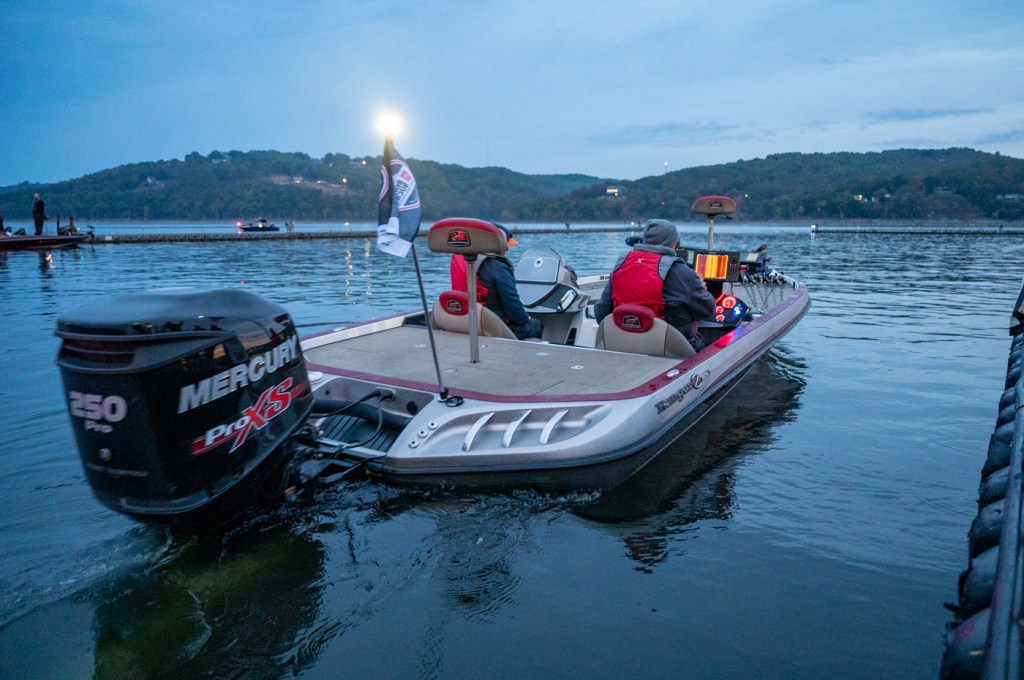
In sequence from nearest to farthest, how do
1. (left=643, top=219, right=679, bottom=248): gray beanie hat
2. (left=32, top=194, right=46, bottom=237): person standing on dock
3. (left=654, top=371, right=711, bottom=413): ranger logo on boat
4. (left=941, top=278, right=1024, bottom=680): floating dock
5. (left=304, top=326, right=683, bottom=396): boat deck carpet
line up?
1. (left=941, top=278, right=1024, bottom=680): floating dock
2. (left=654, top=371, right=711, bottom=413): ranger logo on boat
3. (left=304, top=326, right=683, bottom=396): boat deck carpet
4. (left=643, top=219, right=679, bottom=248): gray beanie hat
5. (left=32, top=194, right=46, bottom=237): person standing on dock

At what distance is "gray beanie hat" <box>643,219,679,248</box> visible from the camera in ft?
18.8

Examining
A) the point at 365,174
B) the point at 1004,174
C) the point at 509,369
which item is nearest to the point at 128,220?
the point at 365,174

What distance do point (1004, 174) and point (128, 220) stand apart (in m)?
171

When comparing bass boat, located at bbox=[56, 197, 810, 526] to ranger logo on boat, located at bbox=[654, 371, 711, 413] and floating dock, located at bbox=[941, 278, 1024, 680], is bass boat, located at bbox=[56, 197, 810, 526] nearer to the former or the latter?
ranger logo on boat, located at bbox=[654, 371, 711, 413]

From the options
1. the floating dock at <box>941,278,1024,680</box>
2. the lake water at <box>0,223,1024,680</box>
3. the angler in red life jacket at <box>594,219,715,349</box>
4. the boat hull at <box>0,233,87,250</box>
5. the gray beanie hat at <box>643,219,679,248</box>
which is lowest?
the lake water at <box>0,223,1024,680</box>

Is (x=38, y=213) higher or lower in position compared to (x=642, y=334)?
higher

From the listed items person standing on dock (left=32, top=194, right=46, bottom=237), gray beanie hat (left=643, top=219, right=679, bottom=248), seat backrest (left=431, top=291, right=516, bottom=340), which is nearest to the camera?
gray beanie hat (left=643, top=219, right=679, bottom=248)

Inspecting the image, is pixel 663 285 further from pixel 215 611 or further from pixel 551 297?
pixel 215 611

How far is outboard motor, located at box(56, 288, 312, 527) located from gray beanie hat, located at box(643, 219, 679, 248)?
11.9ft

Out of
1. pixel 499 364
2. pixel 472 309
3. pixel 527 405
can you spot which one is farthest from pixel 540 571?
pixel 472 309

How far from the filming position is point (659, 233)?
5.73m

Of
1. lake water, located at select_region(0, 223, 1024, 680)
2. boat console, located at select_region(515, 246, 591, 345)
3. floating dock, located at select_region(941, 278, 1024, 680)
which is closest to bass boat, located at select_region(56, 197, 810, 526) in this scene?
lake water, located at select_region(0, 223, 1024, 680)

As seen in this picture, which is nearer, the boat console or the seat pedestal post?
the seat pedestal post

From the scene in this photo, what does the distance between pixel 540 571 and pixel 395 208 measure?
2.23 m
